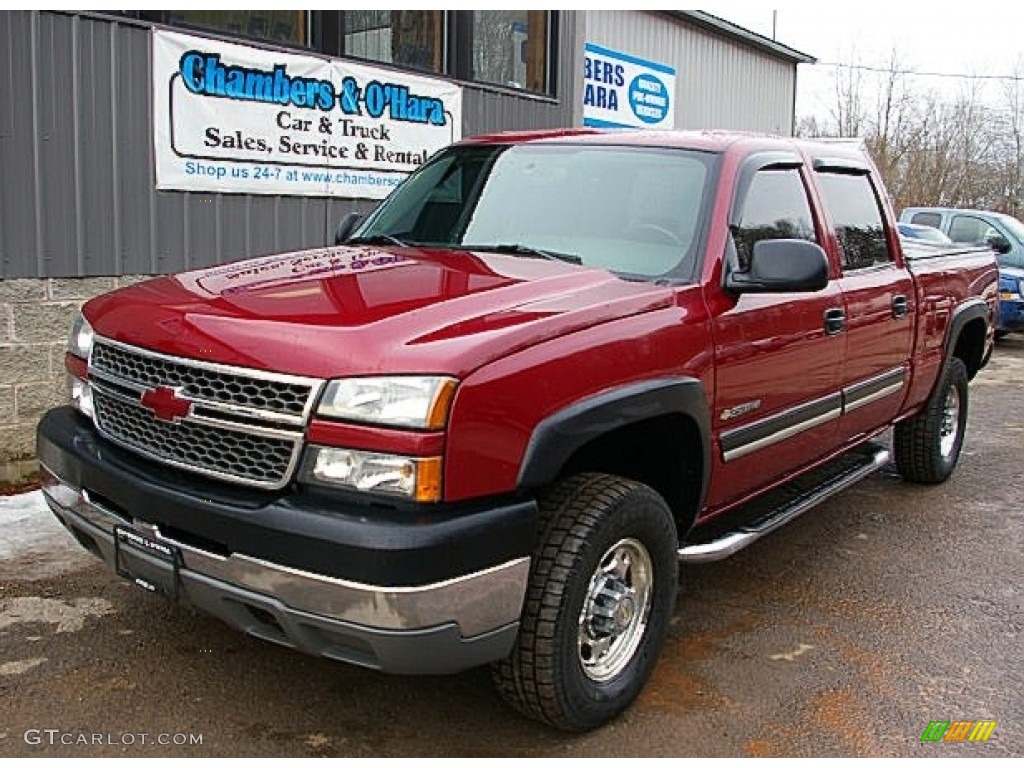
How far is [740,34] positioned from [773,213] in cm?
1182

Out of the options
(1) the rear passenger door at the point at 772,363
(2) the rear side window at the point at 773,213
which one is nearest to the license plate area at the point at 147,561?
(1) the rear passenger door at the point at 772,363

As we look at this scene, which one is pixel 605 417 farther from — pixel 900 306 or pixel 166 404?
pixel 900 306

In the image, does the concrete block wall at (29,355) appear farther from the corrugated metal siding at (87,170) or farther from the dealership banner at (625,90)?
the dealership banner at (625,90)

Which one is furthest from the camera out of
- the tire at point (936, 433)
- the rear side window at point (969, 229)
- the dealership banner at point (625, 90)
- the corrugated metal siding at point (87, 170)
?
the rear side window at point (969, 229)

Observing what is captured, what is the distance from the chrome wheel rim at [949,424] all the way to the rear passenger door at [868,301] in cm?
109

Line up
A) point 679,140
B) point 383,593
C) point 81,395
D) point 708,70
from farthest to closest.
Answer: point 708,70 → point 679,140 → point 81,395 → point 383,593

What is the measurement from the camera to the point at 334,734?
3273mm

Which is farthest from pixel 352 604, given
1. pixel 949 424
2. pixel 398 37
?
pixel 398 37

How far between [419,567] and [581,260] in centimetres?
161

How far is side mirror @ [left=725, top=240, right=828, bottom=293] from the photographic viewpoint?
3701 millimetres

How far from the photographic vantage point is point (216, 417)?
2.91 m

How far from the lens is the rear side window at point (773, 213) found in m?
4.09

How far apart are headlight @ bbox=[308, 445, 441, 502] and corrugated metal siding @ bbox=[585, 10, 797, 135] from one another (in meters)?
9.93

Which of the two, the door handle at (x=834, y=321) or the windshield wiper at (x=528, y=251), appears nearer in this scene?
the windshield wiper at (x=528, y=251)
